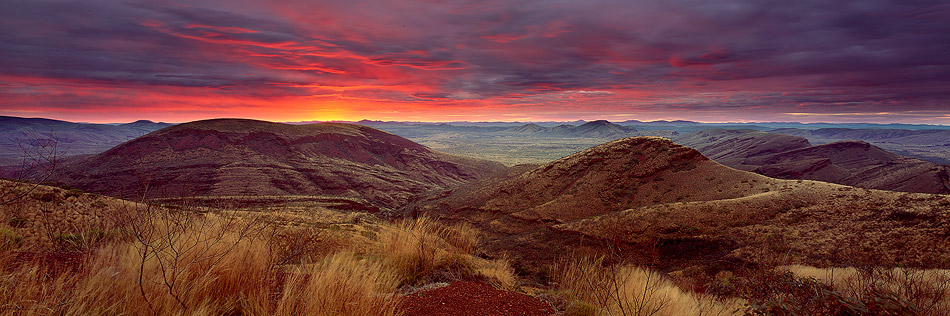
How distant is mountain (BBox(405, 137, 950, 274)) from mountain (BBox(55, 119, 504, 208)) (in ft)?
121

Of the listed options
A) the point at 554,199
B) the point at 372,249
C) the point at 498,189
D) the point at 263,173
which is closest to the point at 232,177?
the point at 263,173

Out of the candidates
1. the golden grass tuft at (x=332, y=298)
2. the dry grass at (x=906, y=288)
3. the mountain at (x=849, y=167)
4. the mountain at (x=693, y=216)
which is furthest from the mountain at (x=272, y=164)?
the mountain at (x=849, y=167)

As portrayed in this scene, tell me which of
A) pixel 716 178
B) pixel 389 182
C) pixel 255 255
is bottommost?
pixel 389 182

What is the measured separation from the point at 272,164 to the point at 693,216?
73146mm

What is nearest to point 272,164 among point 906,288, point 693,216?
point 693,216

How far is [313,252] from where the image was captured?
613cm

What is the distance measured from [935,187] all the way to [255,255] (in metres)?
118

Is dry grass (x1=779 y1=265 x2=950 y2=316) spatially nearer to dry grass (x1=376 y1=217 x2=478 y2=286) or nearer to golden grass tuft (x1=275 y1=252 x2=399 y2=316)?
golden grass tuft (x1=275 y1=252 x2=399 y2=316)

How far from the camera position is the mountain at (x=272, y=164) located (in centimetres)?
6116

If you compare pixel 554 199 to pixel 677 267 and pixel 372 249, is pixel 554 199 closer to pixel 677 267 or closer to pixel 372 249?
pixel 677 267

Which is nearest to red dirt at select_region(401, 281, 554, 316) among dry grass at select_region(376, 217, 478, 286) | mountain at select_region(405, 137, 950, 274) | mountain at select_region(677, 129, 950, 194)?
dry grass at select_region(376, 217, 478, 286)

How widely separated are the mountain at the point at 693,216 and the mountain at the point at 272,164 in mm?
36805

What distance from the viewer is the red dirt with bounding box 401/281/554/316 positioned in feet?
12.7

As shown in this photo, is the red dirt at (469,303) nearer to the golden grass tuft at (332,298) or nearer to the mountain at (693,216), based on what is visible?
the golden grass tuft at (332,298)
